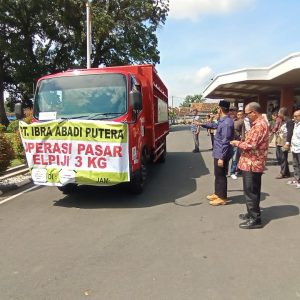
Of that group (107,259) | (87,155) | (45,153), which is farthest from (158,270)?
(45,153)

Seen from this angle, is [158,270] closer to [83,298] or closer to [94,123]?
[83,298]

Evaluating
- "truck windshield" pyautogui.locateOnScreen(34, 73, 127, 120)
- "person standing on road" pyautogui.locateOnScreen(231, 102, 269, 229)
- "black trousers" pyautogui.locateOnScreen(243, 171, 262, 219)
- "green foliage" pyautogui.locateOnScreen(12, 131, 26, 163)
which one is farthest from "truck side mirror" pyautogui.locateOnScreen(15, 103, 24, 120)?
"black trousers" pyautogui.locateOnScreen(243, 171, 262, 219)

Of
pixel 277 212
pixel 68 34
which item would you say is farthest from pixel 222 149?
pixel 68 34

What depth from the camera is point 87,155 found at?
6816 mm

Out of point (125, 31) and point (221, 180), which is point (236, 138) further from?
point (125, 31)

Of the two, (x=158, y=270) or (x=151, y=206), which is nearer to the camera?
(x=158, y=270)

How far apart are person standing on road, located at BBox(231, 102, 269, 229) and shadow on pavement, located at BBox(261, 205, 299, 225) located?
39 centimetres

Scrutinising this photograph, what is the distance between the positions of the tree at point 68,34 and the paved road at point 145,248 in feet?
88.6

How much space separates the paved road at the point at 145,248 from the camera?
3822 millimetres

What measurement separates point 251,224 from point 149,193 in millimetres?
2933

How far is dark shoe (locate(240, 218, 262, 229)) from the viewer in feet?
18.6

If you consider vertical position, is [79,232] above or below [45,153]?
below

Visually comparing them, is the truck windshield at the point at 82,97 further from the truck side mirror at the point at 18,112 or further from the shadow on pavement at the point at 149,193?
the shadow on pavement at the point at 149,193

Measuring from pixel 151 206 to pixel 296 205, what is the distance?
269 cm
